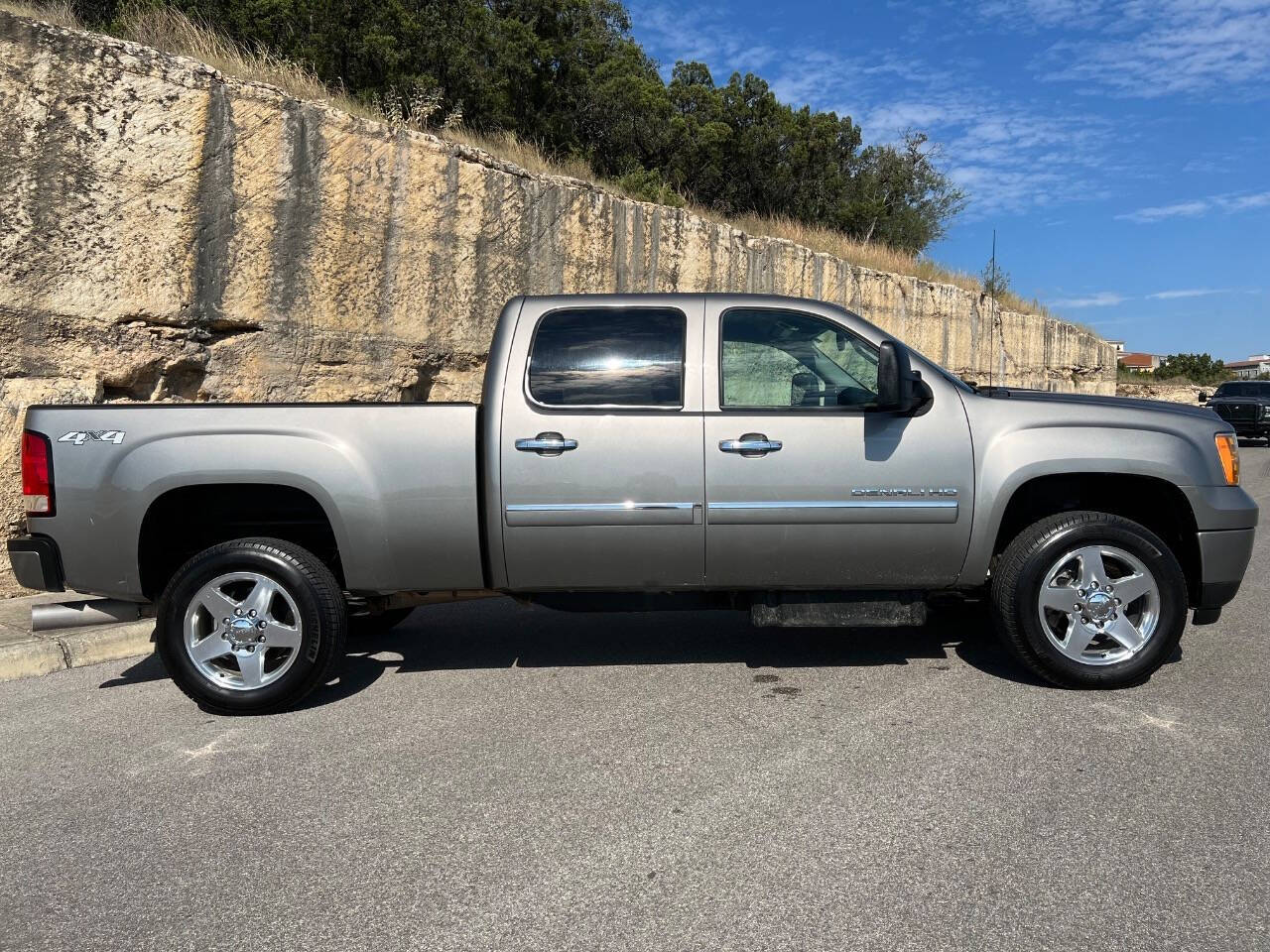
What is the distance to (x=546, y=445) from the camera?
445 centimetres

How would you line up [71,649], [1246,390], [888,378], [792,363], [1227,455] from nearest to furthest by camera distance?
[888,378]
[1227,455]
[792,363]
[71,649]
[1246,390]

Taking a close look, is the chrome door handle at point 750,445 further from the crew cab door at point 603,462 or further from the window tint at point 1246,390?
the window tint at point 1246,390

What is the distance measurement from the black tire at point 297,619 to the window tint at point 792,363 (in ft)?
7.25

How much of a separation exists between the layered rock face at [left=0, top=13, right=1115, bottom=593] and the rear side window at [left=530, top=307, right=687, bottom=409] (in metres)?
4.88

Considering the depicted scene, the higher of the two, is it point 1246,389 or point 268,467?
point 1246,389

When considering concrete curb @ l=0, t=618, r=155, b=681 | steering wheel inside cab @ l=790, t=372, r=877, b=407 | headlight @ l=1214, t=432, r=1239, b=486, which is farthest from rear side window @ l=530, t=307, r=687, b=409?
concrete curb @ l=0, t=618, r=155, b=681

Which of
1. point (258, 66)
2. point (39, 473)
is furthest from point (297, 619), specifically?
point (258, 66)

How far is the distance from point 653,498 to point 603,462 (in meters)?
0.30

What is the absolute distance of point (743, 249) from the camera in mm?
15219

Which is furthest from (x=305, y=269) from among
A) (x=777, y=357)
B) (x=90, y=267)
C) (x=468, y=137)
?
(x=777, y=357)

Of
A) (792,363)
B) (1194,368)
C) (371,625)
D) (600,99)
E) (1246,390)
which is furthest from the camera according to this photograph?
(1194,368)

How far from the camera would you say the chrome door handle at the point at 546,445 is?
4453mm

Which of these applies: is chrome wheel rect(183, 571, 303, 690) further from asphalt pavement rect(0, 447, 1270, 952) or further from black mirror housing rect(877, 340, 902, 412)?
black mirror housing rect(877, 340, 902, 412)

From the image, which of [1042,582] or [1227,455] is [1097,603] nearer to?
[1042,582]
